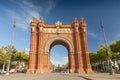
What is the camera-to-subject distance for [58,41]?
1577 inches

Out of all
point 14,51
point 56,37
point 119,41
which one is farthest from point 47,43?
point 14,51

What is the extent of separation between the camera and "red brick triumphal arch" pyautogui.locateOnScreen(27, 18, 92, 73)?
3519 cm

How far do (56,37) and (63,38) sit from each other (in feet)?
7.40

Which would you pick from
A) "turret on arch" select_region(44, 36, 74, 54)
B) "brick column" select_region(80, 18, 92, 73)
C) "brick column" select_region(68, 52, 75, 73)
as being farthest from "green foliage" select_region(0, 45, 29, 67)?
"brick column" select_region(80, 18, 92, 73)

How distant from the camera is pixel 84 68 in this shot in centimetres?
3553

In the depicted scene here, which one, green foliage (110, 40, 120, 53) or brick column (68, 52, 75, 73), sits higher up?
green foliage (110, 40, 120, 53)

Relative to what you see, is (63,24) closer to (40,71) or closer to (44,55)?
(44,55)

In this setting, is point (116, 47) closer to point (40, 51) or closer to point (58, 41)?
point (58, 41)

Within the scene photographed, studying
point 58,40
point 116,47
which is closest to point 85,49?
point 58,40

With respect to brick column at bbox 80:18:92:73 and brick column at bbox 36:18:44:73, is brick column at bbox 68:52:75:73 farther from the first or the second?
brick column at bbox 36:18:44:73

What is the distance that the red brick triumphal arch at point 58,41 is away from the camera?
35.2 meters

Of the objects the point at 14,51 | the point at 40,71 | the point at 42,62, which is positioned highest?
the point at 14,51

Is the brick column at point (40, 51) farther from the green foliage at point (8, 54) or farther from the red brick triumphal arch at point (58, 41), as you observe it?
the green foliage at point (8, 54)

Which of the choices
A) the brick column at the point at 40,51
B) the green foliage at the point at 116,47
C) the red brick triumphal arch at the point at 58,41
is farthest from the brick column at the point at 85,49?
the green foliage at the point at 116,47
